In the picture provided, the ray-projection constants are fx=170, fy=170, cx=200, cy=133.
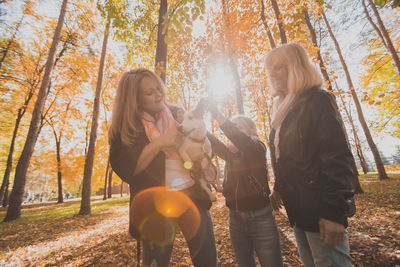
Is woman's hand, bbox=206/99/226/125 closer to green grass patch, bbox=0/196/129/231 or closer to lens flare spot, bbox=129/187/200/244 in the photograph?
lens flare spot, bbox=129/187/200/244

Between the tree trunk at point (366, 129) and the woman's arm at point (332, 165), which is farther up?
the tree trunk at point (366, 129)

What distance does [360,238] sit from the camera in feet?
13.5

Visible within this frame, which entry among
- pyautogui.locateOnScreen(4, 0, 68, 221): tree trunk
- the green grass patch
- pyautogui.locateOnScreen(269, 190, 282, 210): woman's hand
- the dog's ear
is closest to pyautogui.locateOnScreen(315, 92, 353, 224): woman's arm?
pyautogui.locateOnScreen(269, 190, 282, 210): woman's hand

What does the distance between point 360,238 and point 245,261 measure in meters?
4.04

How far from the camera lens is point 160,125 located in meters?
1.65

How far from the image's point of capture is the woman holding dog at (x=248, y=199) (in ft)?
6.35

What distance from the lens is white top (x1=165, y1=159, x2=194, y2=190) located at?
150cm

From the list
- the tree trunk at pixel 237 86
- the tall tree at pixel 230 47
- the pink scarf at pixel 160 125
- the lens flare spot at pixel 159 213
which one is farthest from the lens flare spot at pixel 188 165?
the tall tree at pixel 230 47

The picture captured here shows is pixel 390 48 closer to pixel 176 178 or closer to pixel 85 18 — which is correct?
pixel 176 178

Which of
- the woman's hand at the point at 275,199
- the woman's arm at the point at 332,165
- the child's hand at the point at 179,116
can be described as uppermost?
the child's hand at the point at 179,116

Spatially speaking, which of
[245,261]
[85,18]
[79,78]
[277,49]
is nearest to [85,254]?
[245,261]

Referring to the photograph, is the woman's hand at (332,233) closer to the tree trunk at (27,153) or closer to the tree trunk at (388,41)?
the tree trunk at (27,153)

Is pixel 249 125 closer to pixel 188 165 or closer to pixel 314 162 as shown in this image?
pixel 314 162

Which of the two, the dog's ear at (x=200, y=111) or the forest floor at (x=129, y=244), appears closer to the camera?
the dog's ear at (x=200, y=111)
